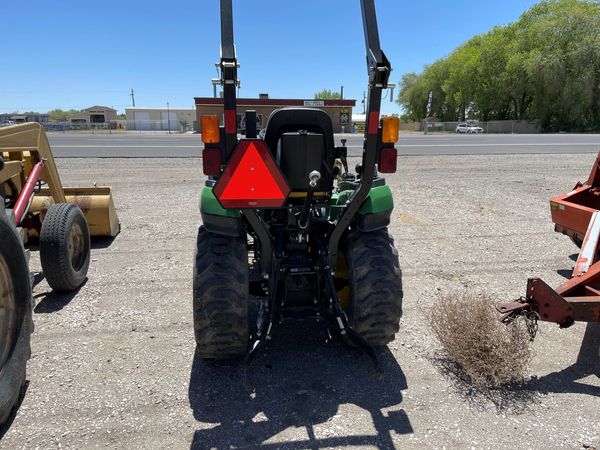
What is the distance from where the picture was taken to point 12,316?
2.73 meters

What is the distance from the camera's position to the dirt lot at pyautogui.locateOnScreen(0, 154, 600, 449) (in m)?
2.70

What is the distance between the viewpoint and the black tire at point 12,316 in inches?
102

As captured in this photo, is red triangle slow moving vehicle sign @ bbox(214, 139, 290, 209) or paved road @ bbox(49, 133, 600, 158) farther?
paved road @ bbox(49, 133, 600, 158)

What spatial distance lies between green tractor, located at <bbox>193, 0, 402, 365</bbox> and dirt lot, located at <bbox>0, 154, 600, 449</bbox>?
0.33 meters

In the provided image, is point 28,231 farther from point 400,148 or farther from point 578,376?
point 400,148

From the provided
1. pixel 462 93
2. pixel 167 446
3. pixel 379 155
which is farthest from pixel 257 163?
pixel 462 93

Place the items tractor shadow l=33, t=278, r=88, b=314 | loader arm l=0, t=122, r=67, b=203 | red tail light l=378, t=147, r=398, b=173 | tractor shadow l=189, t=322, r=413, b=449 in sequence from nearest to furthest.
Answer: tractor shadow l=189, t=322, r=413, b=449, red tail light l=378, t=147, r=398, b=173, tractor shadow l=33, t=278, r=88, b=314, loader arm l=0, t=122, r=67, b=203

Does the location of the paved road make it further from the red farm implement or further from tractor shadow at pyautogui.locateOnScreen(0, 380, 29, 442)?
tractor shadow at pyautogui.locateOnScreen(0, 380, 29, 442)

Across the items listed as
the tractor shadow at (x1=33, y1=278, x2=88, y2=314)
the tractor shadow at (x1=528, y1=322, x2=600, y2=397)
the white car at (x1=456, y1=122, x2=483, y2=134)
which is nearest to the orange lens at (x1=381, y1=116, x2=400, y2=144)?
the tractor shadow at (x1=528, y1=322, x2=600, y2=397)

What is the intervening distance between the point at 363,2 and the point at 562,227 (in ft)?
12.6

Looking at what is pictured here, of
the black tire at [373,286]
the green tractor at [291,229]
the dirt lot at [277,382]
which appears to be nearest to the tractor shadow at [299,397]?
the dirt lot at [277,382]

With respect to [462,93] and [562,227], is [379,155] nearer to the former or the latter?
[562,227]

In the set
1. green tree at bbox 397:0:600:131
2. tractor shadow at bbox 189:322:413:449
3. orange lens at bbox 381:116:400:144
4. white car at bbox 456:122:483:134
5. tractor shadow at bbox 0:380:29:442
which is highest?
green tree at bbox 397:0:600:131

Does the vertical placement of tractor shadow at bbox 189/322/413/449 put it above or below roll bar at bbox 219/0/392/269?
below
